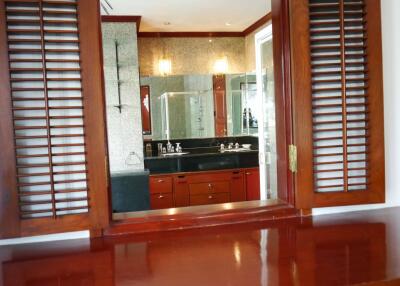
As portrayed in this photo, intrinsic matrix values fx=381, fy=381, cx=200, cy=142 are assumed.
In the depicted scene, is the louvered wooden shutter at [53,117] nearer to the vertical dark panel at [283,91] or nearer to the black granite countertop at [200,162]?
the vertical dark panel at [283,91]

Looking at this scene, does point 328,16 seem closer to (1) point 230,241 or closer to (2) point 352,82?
(2) point 352,82

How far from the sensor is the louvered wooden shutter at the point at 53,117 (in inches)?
48.7

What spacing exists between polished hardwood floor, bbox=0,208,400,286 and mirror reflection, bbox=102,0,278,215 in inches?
112

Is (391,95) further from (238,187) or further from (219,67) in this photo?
(219,67)

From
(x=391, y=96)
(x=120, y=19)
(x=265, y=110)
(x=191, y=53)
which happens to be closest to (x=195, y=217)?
(x=391, y=96)

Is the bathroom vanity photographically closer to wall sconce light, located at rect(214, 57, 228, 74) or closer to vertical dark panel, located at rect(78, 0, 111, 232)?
wall sconce light, located at rect(214, 57, 228, 74)

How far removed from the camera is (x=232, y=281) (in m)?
0.97

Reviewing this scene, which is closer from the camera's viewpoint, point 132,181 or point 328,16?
point 328,16

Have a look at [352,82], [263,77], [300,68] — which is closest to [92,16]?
[300,68]

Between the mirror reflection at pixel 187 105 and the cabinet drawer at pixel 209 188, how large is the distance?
0.01 metres

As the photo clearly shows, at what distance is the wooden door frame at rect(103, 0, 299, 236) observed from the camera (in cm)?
143

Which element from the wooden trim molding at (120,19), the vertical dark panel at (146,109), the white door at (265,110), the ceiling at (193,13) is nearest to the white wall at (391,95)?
the white door at (265,110)

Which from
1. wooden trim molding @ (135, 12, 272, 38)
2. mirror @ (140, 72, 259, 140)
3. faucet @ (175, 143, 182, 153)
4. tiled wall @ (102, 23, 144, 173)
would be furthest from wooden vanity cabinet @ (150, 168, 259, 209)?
wooden trim molding @ (135, 12, 272, 38)

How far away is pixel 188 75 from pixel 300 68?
390 cm
